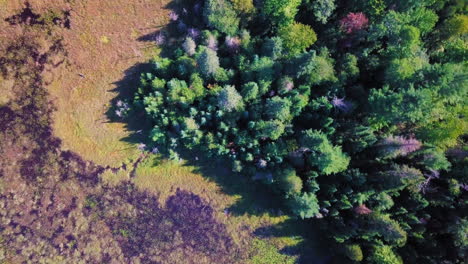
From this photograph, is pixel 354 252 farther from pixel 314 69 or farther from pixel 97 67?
pixel 97 67

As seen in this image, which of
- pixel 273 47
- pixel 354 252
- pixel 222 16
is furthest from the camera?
pixel 222 16

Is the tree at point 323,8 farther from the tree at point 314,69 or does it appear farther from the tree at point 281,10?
the tree at point 314,69

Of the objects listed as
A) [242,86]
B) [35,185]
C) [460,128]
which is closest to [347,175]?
[460,128]

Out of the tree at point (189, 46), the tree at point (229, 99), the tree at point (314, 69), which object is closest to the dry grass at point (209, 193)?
the tree at point (229, 99)

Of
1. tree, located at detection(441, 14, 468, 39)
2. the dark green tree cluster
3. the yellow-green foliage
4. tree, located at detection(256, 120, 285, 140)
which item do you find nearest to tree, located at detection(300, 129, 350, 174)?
the dark green tree cluster

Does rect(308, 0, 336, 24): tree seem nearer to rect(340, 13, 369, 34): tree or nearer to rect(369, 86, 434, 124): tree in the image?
rect(340, 13, 369, 34): tree

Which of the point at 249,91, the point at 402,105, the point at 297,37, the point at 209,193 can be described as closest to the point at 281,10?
the point at 297,37
